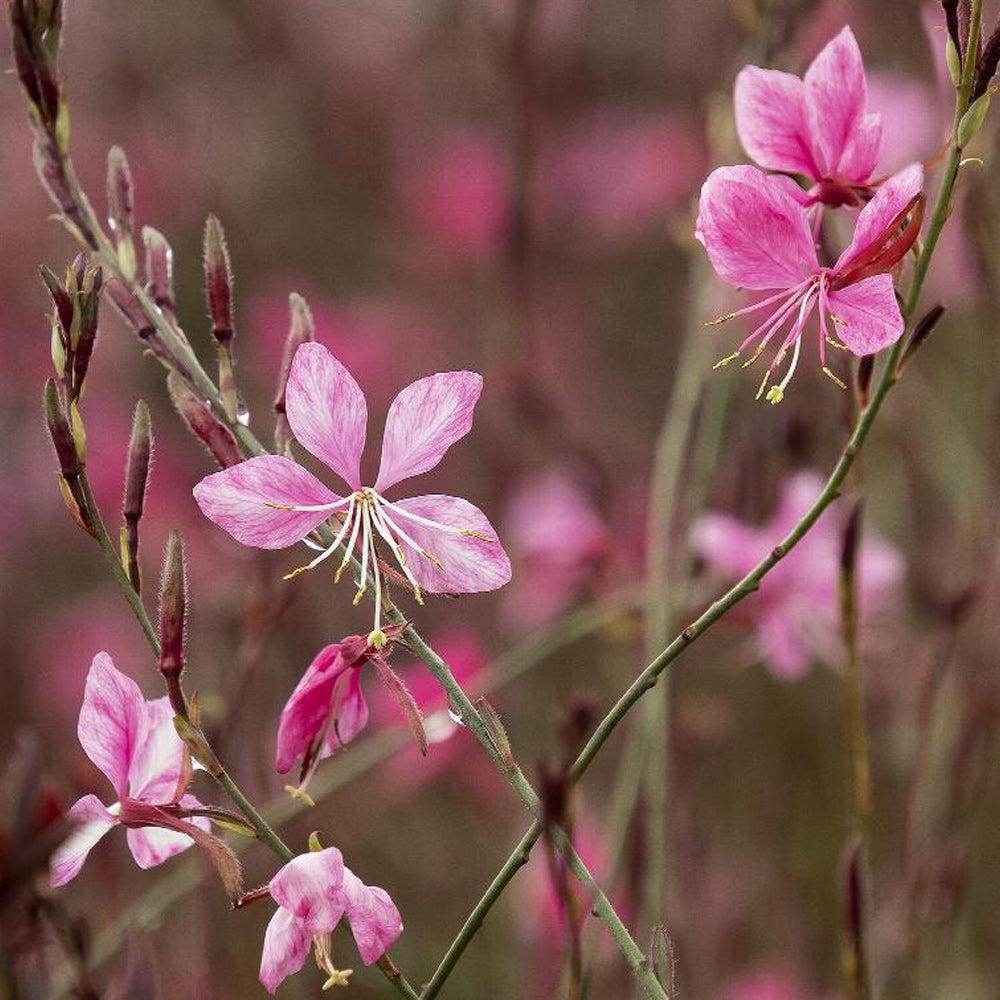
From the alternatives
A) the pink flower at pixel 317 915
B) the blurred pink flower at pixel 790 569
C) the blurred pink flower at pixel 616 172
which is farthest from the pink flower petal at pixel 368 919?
the blurred pink flower at pixel 616 172

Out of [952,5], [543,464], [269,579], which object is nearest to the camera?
[952,5]

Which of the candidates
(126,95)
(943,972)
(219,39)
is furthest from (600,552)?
(219,39)

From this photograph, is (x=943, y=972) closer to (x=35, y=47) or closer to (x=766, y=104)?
(x=766, y=104)

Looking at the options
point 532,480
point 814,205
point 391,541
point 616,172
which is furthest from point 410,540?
point 616,172

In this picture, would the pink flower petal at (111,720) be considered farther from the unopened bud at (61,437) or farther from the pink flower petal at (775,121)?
the pink flower petal at (775,121)

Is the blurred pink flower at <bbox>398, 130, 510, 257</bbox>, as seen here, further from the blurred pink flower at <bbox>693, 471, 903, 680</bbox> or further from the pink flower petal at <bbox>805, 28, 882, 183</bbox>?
the pink flower petal at <bbox>805, 28, 882, 183</bbox>

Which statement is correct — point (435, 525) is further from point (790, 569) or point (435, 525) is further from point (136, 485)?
point (790, 569)

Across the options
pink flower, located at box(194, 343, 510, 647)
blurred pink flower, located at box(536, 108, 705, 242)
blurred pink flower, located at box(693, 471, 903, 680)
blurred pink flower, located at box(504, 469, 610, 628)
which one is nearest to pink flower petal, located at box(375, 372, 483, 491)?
pink flower, located at box(194, 343, 510, 647)
